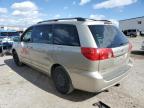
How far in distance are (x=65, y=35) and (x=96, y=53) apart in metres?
1.10

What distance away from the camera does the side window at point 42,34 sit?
5118 mm

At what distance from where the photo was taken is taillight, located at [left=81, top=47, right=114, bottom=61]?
12.3 feet

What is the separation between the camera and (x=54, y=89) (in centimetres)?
519

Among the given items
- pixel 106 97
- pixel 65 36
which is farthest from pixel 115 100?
pixel 65 36

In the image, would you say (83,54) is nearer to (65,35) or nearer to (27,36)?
(65,35)

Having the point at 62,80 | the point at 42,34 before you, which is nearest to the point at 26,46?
the point at 42,34

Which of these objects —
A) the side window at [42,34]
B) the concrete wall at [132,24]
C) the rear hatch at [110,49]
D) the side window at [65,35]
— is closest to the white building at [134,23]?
the concrete wall at [132,24]

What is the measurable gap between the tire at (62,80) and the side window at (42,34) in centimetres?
88

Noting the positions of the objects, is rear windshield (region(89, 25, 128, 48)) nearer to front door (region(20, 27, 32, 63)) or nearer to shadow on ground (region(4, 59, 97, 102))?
shadow on ground (region(4, 59, 97, 102))

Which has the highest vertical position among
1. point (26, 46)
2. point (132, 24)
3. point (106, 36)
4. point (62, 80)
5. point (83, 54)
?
point (132, 24)

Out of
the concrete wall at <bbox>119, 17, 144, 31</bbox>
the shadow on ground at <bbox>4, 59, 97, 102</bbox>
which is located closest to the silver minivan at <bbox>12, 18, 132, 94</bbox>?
the shadow on ground at <bbox>4, 59, 97, 102</bbox>

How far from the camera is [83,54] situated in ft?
12.7

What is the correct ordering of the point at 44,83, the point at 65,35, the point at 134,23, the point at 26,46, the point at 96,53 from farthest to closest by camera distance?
1. the point at 134,23
2. the point at 26,46
3. the point at 44,83
4. the point at 65,35
5. the point at 96,53

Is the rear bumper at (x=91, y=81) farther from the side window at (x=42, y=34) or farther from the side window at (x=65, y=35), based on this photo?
the side window at (x=42, y=34)
